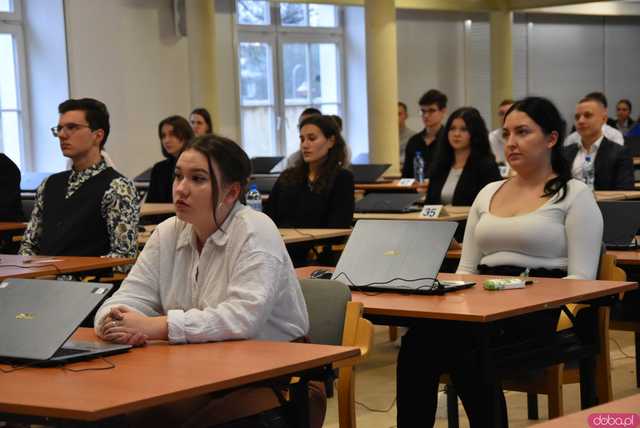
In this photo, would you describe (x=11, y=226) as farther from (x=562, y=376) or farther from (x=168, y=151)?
(x=562, y=376)

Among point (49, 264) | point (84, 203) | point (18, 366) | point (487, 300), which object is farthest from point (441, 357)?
point (84, 203)

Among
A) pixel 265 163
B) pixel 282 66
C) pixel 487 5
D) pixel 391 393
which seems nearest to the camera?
pixel 391 393

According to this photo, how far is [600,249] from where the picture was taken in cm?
386

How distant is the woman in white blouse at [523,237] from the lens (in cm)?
343

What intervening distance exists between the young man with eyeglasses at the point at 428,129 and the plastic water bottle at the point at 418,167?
0.10ft

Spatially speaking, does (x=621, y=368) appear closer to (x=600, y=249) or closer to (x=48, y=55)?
(x=600, y=249)

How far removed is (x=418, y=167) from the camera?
30.2 feet

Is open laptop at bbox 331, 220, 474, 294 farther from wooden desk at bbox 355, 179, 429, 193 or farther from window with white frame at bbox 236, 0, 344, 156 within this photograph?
window with white frame at bbox 236, 0, 344, 156

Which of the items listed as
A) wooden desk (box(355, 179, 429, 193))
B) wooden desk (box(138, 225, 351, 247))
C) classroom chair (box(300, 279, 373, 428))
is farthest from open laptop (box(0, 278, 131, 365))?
wooden desk (box(355, 179, 429, 193))

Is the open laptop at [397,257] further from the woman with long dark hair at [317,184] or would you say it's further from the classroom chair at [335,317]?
the woman with long dark hair at [317,184]

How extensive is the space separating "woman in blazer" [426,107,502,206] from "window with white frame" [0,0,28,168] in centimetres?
620

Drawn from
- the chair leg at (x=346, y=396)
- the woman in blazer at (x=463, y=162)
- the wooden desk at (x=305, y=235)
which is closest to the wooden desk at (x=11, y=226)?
the wooden desk at (x=305, y=235)

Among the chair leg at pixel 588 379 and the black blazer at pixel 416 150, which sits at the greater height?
the black blazer at pixel 416 150

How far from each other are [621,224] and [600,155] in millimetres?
2507
